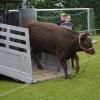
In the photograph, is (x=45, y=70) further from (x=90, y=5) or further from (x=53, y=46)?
(x=90, y=5)

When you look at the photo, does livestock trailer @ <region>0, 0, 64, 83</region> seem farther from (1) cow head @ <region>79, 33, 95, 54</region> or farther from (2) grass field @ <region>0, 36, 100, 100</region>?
(1) cow head @ <region>79, 33, 95, 54</region>

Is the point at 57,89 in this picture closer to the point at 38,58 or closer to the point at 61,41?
the point at 61,41

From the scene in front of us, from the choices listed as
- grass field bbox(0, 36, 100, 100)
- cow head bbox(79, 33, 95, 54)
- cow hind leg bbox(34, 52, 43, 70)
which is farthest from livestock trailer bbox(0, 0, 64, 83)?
cow head bbox(79, 33, 95, 54)

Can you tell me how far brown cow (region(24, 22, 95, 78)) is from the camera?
11.4 meters

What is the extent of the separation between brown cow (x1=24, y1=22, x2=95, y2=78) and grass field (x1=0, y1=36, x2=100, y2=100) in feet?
1.93

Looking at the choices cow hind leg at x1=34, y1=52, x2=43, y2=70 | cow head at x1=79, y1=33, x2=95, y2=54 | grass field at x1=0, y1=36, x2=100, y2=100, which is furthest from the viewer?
cow hind leg at x1=34, y1=52, x2=43, y2=70

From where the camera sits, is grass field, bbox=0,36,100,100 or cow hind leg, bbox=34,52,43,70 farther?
cow hind leg, bbox=34,52,43,70

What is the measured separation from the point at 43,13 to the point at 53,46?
32.8 feet

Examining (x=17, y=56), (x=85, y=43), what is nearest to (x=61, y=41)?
(x=85, y=43)

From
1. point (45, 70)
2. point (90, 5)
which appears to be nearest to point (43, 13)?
point (45, 70)

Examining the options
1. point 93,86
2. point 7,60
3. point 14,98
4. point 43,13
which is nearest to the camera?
point 14,98

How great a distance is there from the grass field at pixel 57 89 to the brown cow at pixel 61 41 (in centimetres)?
59

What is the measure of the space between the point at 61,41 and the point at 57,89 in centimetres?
170

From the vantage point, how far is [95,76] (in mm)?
11711
